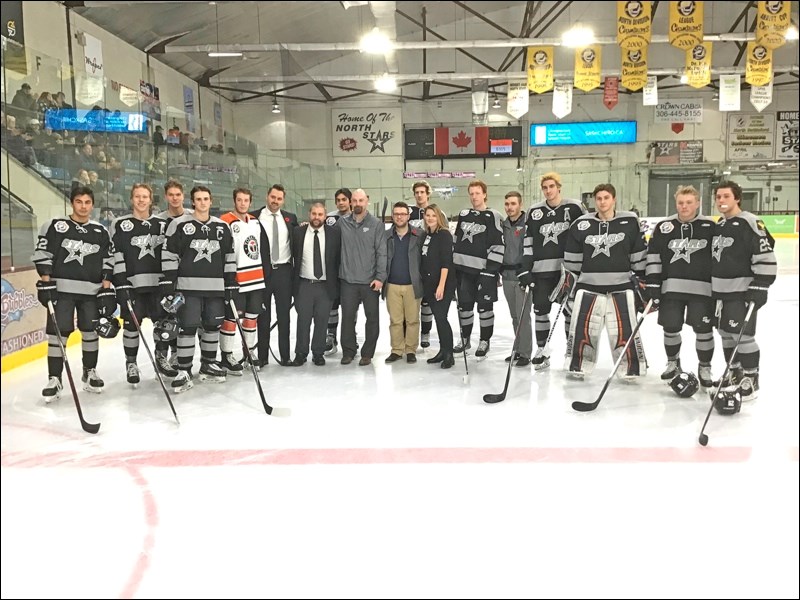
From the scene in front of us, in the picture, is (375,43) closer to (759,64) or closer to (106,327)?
(759,64)

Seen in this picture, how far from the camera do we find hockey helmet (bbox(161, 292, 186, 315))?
11.6 feet

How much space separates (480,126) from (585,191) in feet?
16.0

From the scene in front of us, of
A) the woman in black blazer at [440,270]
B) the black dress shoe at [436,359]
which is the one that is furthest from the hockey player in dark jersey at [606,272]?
the black dress shoe at [436,359]

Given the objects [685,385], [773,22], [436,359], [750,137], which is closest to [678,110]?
[750,137]

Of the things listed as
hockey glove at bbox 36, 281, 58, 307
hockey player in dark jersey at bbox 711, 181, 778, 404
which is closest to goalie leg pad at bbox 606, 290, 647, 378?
hockey player in dark jersey at bbox 711, 181, 778, 404

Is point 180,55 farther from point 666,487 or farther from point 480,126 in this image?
point 666,487

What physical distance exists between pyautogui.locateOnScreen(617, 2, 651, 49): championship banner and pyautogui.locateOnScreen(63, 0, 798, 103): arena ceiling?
8.76 feet

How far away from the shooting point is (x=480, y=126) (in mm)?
16562

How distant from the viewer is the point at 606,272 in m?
3.69

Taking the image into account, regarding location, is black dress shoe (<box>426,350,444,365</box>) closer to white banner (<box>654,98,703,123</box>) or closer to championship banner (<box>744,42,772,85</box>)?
championship banner (<box>744,42,772,85</box>)

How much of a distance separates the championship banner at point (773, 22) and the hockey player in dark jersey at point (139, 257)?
8.50 m

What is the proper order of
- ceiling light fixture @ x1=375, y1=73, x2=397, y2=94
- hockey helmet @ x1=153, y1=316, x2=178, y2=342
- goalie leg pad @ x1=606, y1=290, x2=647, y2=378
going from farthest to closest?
1. ceiling light fixture @ x1=375, y1=73, x2=397, y2=94
2. hockey helmet @ x1=153, y1=316, x2=178, y2=342
3. goalie leg pad @ x1=606, y1=290, x2=647, y2=378

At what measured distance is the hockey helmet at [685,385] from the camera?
3508 millimetres

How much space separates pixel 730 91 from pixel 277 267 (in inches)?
462
